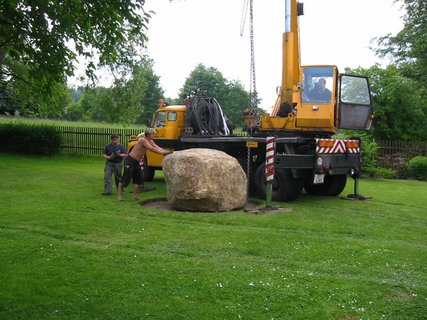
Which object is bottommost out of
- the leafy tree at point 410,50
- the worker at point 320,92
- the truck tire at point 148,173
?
the truck tire at point 148,173

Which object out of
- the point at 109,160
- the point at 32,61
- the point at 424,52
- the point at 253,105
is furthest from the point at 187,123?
the point at 424,52

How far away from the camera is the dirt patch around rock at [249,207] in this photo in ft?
35.1

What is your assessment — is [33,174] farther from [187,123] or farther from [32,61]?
[32,61]

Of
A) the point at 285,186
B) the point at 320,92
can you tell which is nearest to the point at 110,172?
the point at 285,186

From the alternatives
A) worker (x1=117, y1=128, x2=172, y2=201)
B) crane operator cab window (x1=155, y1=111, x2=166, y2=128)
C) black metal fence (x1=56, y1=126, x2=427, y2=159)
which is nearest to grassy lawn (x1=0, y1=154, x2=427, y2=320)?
worker (x1=117, y1=128, x2=172, y2=201)

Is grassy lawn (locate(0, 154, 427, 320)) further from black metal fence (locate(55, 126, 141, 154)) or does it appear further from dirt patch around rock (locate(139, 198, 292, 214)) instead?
black metal fence (locate(55, 126, 141, 154))

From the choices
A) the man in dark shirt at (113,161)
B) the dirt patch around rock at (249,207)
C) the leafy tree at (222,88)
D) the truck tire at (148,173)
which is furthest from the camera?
the leafy tree at (222,88)

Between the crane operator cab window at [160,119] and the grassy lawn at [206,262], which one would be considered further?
the crane operator cab window at [160,119]

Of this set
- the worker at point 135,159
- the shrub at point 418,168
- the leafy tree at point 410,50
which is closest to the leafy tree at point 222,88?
the leafy tree at point 410,50

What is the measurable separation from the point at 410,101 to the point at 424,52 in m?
5.29

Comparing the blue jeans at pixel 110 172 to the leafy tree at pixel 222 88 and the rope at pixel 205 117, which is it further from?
the leafy tree at pixel 222 88

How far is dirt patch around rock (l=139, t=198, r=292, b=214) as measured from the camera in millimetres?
10698

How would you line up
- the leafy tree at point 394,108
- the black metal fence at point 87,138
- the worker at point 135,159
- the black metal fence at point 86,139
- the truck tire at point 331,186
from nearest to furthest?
the worker at point 135,159, the truck tire at point 331,186, the leafy tree at point 394,108, the black metal fence at point 87,138, the black metal fence at point 86,139

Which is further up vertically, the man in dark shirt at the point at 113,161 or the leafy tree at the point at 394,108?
the leafy tree at the point at 394,108
